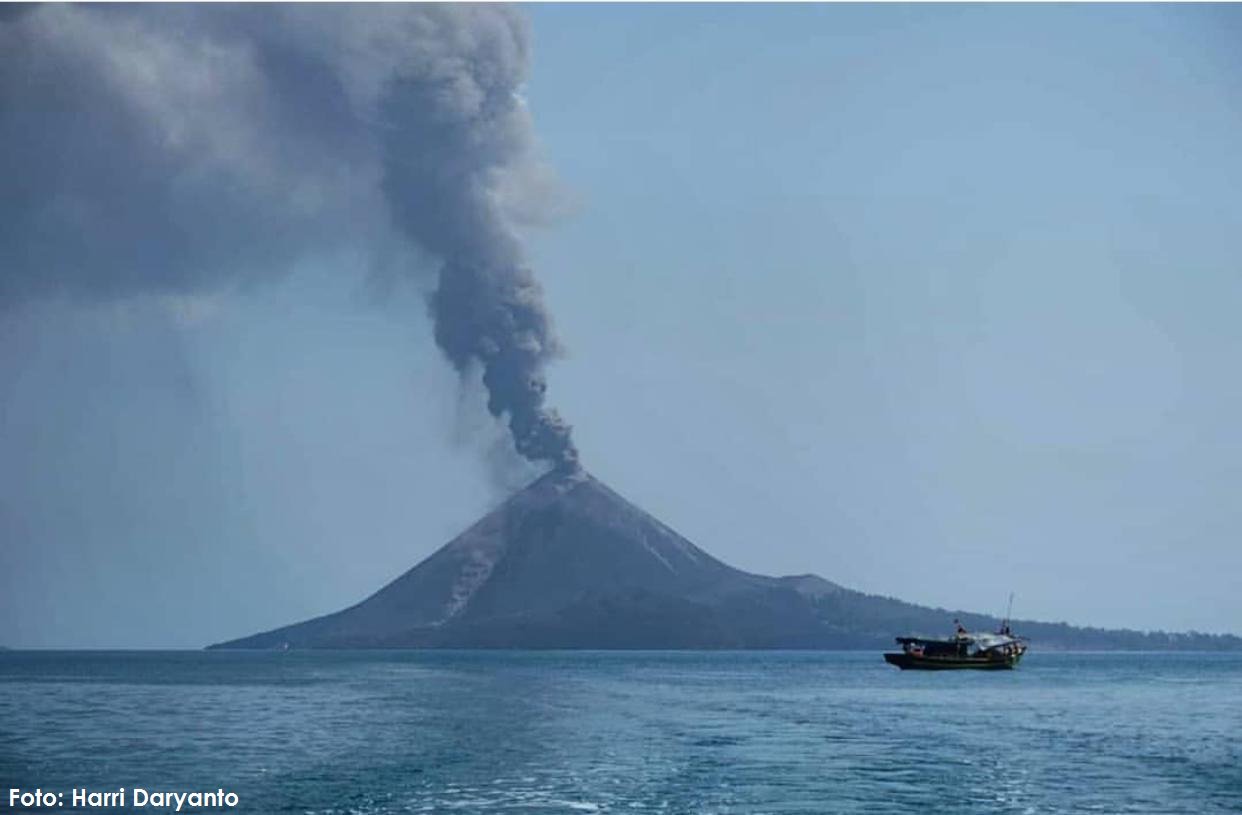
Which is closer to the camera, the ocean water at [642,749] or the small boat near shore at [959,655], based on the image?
the ocean water at [642,749]

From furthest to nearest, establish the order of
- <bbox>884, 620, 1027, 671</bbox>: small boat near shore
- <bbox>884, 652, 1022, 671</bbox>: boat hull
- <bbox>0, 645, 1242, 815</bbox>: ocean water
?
<bbox>884, 620, 1027, 671</bbox>: small boat near shore, <bbox>884, 652, 1022, 671</bbox>: boat hull, <bbox>0, 645, 1242, 815</bbox>: ocean water

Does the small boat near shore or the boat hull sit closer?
the boat hull

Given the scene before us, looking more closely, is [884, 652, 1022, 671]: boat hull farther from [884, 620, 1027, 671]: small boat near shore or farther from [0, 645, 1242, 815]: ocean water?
[0, 645, 1242, 815]: ocean water

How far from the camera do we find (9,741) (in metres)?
71.3

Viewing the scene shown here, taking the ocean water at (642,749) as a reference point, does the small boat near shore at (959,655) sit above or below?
above

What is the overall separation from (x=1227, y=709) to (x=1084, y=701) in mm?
10060

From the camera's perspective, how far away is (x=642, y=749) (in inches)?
2625

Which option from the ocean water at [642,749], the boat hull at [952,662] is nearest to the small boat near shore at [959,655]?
the boat hull at [952,662]

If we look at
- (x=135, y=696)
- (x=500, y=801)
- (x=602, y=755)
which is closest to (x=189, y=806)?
(x=500, y=801)

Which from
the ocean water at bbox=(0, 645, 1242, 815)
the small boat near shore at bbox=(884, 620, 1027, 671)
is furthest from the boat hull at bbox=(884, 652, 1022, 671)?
the ocean water at bbox=(0, 645, 1242, 815)

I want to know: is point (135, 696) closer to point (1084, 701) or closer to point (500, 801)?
point (1084, 701)

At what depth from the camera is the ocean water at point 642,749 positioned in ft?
167

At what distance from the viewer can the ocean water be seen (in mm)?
50750

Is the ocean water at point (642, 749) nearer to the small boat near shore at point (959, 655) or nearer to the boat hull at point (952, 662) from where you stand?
the boat hull at point (952, 662)
